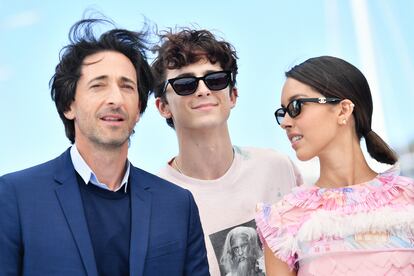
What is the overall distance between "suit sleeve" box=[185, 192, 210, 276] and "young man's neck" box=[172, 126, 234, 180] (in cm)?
110

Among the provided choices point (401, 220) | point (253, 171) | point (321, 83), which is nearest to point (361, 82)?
→ point (321, 83)

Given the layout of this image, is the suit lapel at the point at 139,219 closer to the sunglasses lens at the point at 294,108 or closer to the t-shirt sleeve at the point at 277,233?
the t-shirt sleeve at the point at 277,233

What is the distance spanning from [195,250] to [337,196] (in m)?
1.00

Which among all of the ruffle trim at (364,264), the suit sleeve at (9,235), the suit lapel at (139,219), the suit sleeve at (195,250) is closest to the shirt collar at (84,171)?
the suit lapel at (139,219)

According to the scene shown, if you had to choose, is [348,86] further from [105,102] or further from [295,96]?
[105,102]

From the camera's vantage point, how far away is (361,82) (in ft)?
13.0

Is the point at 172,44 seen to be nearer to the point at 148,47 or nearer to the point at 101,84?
the point at 148,47

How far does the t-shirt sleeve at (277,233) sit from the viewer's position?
12.5ft

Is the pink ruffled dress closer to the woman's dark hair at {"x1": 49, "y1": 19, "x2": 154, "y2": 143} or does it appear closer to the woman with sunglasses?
the woman with sunglasses

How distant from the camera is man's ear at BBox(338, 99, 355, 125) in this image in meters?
3.89

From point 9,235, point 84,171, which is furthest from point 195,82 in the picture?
point 9,235

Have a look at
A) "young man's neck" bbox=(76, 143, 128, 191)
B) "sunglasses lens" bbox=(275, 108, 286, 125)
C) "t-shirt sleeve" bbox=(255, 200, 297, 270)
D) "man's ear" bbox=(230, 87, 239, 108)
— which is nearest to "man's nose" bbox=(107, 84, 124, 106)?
"young man's neck" bbox=(76, 143, 128, 191)

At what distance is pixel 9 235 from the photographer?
3.56m

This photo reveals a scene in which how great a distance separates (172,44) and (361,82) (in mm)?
2027
